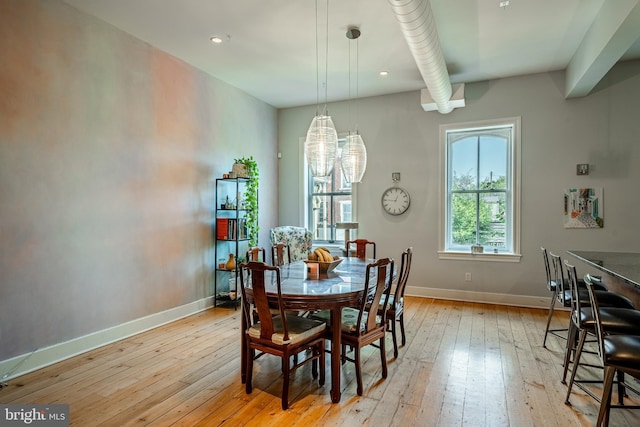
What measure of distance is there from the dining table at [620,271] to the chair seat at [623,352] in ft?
1.07

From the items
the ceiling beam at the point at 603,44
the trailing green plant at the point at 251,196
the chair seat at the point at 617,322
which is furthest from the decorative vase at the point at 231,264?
the ceiling beam at the point at 603,44

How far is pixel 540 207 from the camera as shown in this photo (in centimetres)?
478

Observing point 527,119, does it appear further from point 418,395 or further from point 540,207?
point 418,395

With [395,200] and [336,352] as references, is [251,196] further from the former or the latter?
[336,352]

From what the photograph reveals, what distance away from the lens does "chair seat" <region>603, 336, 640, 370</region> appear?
5.98 feet

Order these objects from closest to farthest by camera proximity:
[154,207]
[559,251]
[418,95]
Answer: [154,207]
[559,251]
[418,95]

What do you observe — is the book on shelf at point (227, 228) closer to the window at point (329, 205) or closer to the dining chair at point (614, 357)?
the window at point (329, 205)

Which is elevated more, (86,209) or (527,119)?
(527,119)

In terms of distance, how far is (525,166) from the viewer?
4852mm

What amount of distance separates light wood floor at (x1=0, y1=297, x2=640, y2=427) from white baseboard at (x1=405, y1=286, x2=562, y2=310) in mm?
1146

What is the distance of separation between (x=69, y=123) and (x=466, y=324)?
4623 mm

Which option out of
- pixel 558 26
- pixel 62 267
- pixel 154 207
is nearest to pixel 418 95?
pixel 558 26

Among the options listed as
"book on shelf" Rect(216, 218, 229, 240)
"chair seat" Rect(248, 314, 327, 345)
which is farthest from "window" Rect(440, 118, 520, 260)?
"chair seat" Rect(248, 314, 327, 345)
